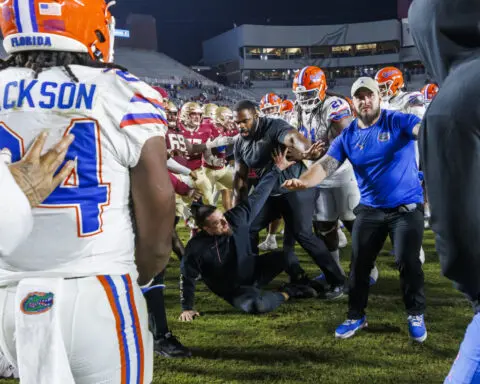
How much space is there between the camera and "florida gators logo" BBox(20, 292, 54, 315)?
140 cm

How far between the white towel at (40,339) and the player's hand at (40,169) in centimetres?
29

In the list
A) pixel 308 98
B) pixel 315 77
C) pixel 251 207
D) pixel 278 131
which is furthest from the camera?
pixel 315 77

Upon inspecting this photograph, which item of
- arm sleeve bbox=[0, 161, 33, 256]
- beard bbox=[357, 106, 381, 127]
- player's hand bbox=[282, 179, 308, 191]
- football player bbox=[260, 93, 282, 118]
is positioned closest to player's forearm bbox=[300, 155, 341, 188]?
player's hand bbox=[282, 179, 308, 191]

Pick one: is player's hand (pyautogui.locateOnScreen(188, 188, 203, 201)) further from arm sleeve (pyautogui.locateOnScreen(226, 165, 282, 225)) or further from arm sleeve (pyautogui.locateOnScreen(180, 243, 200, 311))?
arm sleeve (pyautogui.locateOnScreen(180, 243, 200, 311))

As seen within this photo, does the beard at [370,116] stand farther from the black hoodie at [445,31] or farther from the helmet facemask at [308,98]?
the black hoodie at [445,31]

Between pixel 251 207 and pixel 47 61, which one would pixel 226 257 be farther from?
pixel 47 61

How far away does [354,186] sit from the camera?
549 centimetres

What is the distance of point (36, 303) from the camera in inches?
55.6

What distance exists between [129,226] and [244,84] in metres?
52.6

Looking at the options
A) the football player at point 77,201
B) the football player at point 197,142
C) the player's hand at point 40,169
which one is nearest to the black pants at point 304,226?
the football player at point 197,142

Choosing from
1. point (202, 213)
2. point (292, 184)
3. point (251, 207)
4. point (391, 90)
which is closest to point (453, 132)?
point (292, 184)

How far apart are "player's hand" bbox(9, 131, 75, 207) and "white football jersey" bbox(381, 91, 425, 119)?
719 centimetres

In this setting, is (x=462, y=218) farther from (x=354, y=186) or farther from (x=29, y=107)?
(x=354, y=186)

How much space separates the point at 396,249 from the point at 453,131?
277 cm
